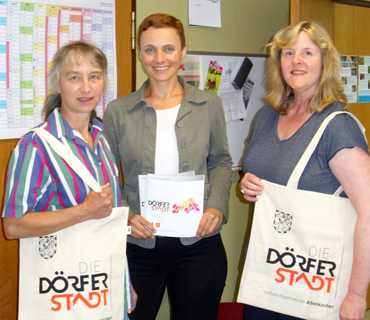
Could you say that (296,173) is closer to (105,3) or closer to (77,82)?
(77,82)

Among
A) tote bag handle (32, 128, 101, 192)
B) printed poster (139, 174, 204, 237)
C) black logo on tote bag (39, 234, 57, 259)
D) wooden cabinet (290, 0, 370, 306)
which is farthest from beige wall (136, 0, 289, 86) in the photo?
black logo on tote bag (39, 234, 57, 259)

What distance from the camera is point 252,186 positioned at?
171 cm

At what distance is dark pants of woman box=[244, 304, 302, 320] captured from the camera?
175 centimetres

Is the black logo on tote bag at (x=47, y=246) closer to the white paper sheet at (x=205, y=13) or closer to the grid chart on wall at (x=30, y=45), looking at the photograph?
the grid chart on wall at (x=30, y=45)

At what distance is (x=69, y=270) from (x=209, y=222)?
57 centimetres

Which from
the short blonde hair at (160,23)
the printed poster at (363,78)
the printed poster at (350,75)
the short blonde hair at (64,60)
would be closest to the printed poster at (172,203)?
the short blonde hair at (64,60)

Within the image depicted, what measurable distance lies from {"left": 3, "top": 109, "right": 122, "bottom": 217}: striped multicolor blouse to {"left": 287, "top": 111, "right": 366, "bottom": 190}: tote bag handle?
1.99 ft

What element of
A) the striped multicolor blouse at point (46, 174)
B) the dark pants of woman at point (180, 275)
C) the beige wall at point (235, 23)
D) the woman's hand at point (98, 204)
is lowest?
the dark pants of woman at point (180, 275)

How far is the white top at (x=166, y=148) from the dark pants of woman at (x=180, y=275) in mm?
261

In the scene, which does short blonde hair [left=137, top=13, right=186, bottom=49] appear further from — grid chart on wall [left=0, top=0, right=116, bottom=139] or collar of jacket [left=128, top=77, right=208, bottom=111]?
grid chart on wall [left=0, top=0, right=116, bottom=139]

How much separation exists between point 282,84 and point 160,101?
18.4 inches

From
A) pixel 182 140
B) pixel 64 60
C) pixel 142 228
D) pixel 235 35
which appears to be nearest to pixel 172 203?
pixel 142 228

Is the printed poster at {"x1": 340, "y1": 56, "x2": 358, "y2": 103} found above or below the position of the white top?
above

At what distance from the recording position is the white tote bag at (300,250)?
1558 millimetres
